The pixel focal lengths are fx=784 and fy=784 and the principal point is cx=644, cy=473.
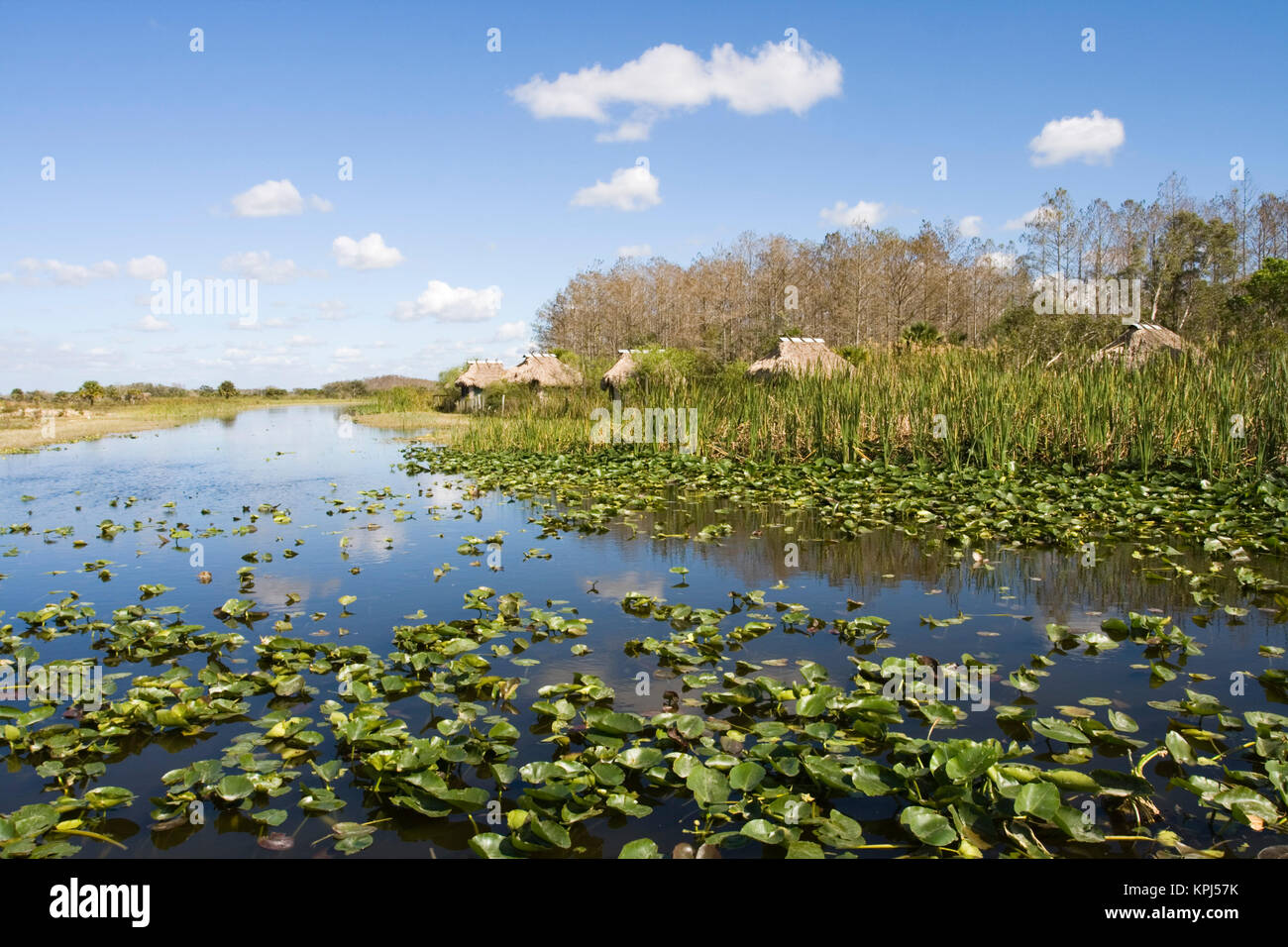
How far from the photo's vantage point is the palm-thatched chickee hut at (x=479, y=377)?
25.8 m

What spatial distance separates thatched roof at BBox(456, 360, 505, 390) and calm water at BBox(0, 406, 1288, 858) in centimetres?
1762

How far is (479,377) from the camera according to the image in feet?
86.4

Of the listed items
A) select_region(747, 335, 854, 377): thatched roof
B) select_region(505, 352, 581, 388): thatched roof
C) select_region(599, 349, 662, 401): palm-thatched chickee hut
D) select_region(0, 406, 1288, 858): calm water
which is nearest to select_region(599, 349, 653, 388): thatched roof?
select_region(599, 349, 662, 401): palm-thatched chickee hut

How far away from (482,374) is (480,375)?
84 millimetres

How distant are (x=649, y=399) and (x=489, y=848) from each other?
32.4 feet

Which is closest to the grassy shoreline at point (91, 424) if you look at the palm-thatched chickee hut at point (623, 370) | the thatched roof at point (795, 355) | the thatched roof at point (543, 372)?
the thatched roof at point (543, 372)

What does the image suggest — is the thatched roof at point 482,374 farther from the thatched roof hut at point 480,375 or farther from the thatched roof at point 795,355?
the thatched roof at point 795,355

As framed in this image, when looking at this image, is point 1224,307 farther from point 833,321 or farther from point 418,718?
point 418,718

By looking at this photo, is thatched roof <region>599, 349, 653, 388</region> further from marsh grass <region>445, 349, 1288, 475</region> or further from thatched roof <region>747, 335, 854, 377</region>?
marsh grass <region>445, 349, 1288, 475</region>

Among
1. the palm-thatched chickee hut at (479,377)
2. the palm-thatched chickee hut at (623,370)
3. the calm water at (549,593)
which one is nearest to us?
the calm water at (549,593)

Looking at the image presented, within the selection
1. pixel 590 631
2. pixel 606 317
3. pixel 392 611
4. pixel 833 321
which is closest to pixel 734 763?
pixel 590 631

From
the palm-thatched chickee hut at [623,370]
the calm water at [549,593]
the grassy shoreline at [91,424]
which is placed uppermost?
the palm-thatched chickee hut at [623,370]

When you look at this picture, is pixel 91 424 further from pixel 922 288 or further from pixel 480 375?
pixel 922 288

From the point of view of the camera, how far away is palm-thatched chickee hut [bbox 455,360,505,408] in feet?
84.7
